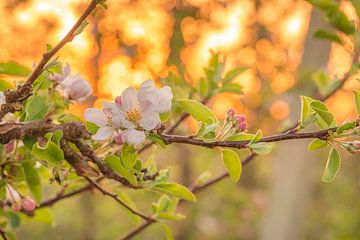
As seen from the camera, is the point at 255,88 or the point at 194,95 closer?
the point at 194,95

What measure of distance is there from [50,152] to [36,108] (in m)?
0.08

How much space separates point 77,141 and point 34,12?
3.58 m

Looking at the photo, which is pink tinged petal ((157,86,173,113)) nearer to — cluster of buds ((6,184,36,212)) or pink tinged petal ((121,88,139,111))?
pink tinged petal ((121,88,139,111))

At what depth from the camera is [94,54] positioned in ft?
13.8

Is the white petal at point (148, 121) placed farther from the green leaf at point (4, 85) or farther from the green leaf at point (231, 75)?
the green leaf at point (231, 75)

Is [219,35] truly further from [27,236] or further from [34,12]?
[27,236]

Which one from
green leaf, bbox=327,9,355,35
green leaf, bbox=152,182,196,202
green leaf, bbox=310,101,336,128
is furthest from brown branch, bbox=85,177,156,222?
green leaf, bbox=327,9,355,35

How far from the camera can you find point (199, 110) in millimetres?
598

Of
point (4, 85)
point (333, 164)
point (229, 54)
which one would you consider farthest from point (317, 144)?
point (229, 54)

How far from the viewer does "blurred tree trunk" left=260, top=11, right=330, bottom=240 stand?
3.98m

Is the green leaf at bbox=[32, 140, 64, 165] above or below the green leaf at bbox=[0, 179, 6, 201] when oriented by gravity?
above

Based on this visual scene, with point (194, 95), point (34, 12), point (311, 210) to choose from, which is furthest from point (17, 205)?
point (311, 210)

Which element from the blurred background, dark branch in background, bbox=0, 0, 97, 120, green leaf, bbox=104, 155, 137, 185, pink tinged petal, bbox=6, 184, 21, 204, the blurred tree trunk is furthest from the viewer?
the blurred tree trunk

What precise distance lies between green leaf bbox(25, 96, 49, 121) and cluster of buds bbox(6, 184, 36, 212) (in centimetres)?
11
